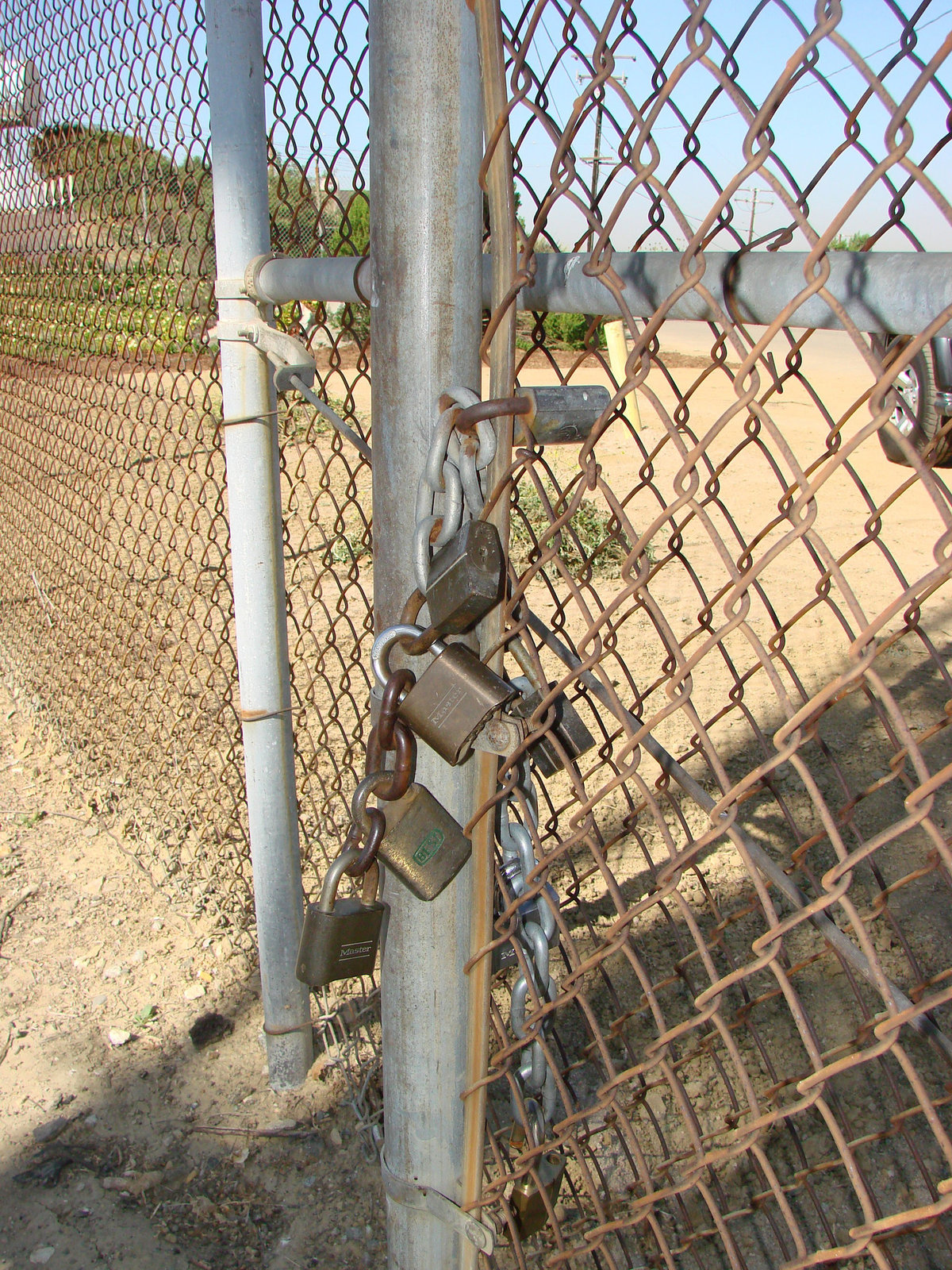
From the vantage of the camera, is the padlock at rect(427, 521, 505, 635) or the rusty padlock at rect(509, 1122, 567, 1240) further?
the rusty padlock at rect(509, 1122, 567, 1240)

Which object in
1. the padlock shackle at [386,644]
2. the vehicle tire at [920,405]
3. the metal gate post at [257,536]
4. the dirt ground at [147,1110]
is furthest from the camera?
the dirt ground at [147,1110]

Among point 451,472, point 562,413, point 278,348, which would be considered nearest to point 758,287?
point 562,413

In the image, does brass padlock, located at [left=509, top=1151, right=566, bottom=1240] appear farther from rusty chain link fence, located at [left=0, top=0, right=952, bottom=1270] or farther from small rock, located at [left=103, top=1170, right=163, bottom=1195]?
small rock, located at [left=103, top=1170, right=163, bottom=1195]

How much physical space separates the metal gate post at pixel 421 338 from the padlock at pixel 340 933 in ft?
0.09

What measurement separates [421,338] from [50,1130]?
1876mm

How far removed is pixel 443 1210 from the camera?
3.97 feet

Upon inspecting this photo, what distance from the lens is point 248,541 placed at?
1.69 m

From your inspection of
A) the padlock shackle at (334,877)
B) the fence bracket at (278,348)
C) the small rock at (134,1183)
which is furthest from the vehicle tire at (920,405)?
the small rock at (134,1183)

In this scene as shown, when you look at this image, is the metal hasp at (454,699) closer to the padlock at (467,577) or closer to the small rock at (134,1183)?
the padlock at (467,577)

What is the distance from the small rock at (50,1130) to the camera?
193 cm

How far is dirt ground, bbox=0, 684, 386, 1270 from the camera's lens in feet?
5.68

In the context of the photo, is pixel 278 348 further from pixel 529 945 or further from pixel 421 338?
pixel 529 945

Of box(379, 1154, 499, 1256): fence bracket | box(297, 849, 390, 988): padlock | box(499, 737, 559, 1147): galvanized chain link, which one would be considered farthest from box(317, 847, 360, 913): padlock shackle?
box(379, 1154, 499, 1256): fence bracket

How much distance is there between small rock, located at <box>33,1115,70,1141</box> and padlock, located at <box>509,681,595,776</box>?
1572 mm
